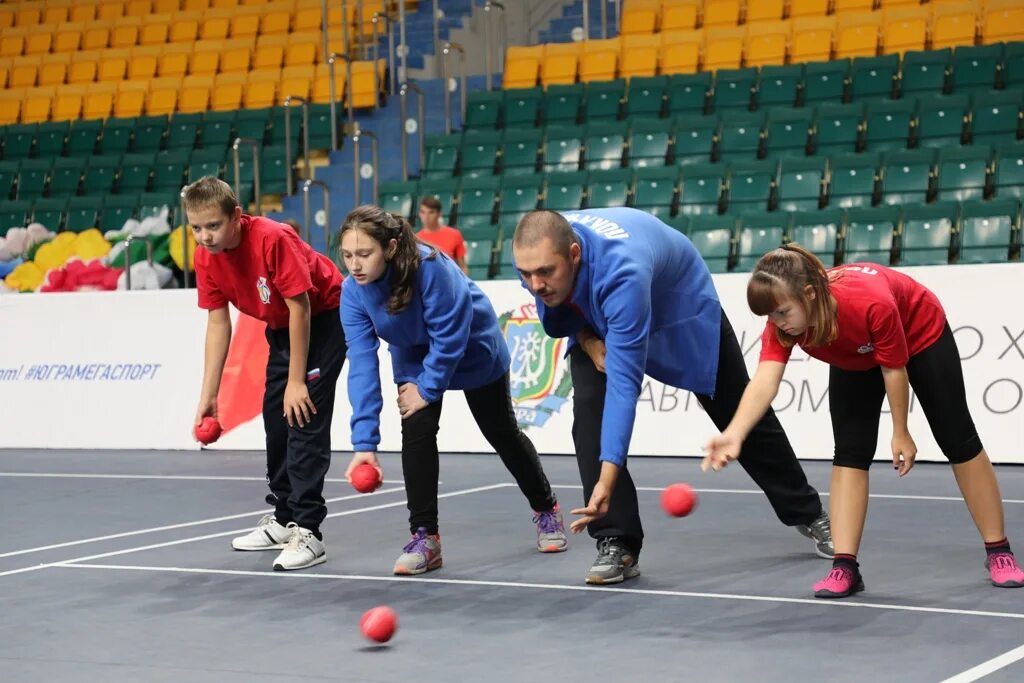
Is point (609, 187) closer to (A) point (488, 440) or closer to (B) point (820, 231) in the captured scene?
(B) point (820, 231)

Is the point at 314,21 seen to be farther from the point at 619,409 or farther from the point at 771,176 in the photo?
the point at 619,409

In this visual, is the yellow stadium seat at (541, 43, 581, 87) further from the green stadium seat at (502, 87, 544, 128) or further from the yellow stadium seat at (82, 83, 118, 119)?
the yellow stadium seat at (82, 83, 118, 119)

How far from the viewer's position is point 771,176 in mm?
13734

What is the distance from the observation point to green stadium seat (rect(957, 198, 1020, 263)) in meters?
11.8

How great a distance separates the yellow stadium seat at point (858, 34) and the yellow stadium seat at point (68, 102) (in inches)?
434

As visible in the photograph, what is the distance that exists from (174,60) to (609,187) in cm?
930

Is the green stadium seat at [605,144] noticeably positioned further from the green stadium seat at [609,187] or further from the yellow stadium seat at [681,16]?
the yellow stadium seat at [681,16]

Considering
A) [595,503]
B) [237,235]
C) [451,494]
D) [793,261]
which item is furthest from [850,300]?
[451,494]

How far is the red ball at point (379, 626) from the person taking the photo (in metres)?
4.62

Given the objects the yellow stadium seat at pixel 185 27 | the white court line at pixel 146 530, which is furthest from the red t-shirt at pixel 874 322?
the yellow stadium seat at pixel 185 27

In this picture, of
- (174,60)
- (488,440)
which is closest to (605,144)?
(174,60)

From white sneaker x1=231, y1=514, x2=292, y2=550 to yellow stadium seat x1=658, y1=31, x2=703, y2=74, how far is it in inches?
444

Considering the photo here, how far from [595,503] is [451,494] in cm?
438

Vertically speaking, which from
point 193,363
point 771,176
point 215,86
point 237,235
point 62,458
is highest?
point 215,86
